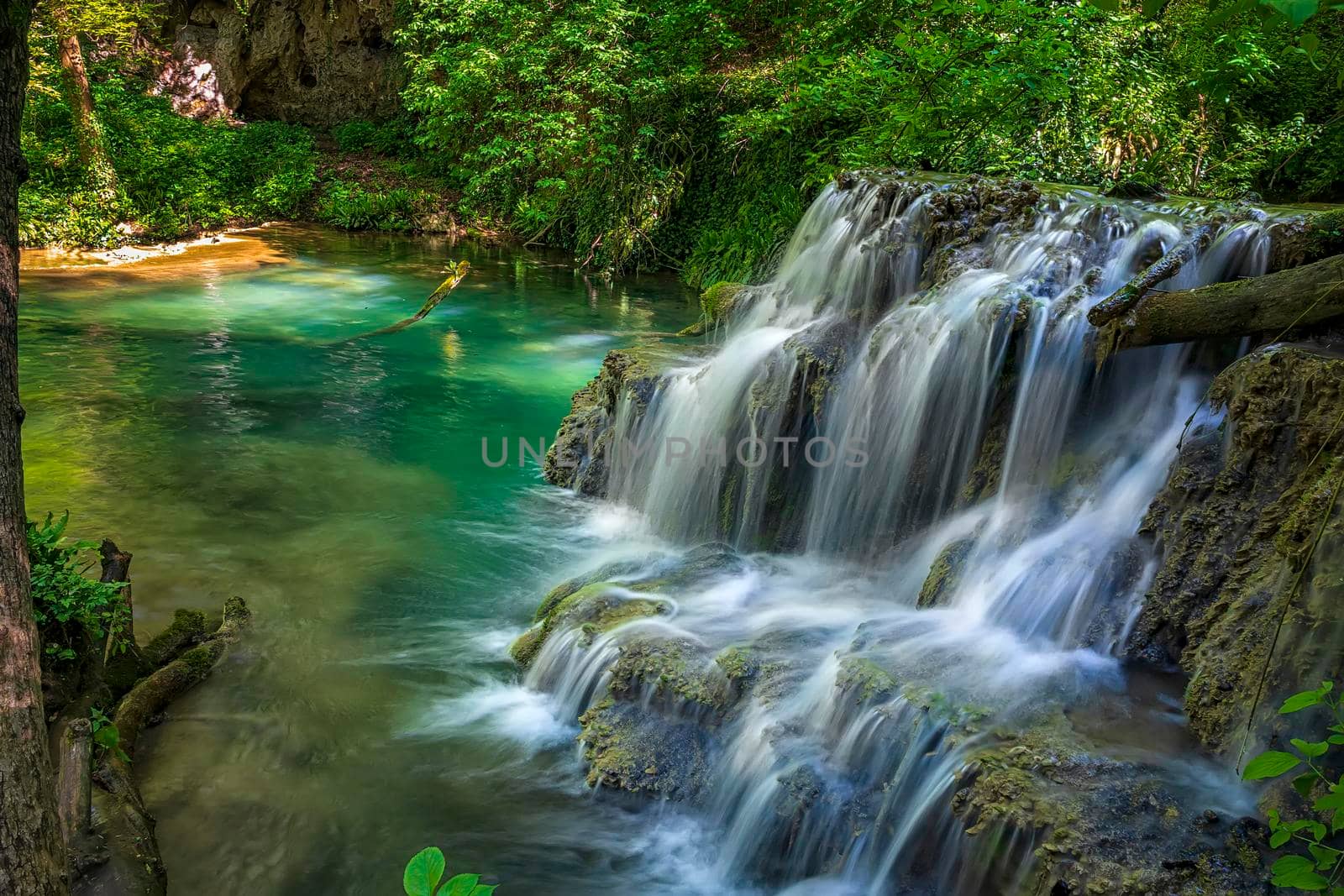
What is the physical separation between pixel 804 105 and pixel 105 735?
485 inches

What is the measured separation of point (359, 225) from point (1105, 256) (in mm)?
19912

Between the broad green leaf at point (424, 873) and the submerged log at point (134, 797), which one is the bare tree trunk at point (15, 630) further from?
the broad green leaf at point (424, 873)

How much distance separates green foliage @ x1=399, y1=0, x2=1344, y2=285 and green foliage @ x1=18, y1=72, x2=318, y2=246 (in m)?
4.24

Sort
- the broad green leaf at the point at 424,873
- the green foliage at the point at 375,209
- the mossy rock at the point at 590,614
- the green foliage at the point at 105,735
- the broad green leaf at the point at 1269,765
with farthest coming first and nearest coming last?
the green foliage at the point at 375,209
the mossy rock at the point at 590,614
the green foliage at the point at 105,735
the broad green leaf at the point at 1269,765
the broad green leaf at the point at 424,873

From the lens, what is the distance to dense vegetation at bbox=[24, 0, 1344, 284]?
9.78 meters

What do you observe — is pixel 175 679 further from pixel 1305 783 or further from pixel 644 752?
pixel 1305 783

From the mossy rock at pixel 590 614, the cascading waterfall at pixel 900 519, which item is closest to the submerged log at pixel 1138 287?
the cascading waterfall at pixel 900 519

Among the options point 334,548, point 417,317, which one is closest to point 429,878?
point 334,548

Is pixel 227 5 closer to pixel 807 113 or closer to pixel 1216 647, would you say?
pixel 807 113

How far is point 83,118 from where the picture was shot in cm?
1797

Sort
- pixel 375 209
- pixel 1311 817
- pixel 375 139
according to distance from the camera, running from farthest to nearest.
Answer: pixel 375 139 < pixel 375 209 < pixel 1311 817

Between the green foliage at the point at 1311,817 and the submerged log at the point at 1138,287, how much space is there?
8.18 feet

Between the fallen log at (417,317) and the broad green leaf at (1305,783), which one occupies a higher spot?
the fallen log at (417,317)

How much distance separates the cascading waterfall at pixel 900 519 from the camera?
4000 mm
